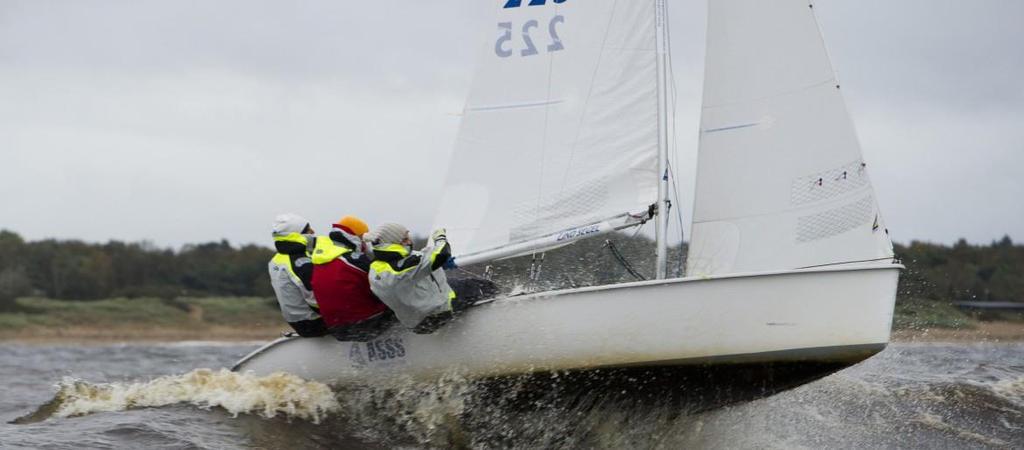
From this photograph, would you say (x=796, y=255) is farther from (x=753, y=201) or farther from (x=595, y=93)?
(x=595, y=93)

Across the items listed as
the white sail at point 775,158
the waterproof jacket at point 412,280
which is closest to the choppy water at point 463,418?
the waterproof jacket at point 412,280

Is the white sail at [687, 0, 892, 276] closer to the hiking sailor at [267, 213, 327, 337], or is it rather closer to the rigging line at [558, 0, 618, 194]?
the rigging line at [558, 0, 618, 194]

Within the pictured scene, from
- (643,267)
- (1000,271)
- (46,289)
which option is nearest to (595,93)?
(643,267)

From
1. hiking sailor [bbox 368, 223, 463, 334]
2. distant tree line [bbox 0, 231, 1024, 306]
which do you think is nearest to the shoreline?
distant tree line [bbox 0, 231, 1024, 306]

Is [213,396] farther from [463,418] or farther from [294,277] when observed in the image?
[463,418]

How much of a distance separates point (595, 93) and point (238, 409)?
10.4 ft

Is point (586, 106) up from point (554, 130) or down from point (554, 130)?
up

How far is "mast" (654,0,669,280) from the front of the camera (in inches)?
319

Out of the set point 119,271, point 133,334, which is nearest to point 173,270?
point 119,271

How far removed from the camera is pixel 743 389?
7.78 meters

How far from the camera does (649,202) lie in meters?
8.37

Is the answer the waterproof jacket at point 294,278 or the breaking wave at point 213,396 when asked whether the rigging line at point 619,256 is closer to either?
the waterproof jacket at point 294,278

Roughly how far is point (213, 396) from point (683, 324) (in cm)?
319

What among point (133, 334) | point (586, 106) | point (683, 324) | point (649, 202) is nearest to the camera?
point (683, 324)
